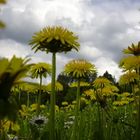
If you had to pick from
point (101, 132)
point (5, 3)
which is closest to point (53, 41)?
point (101, 132)

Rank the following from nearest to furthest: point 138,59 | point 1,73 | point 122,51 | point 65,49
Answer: point 1,73 → point 65,49 → point 138,59 → point 122,51

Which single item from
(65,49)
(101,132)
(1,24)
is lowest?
(101,132)

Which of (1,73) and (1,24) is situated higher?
(1,24)

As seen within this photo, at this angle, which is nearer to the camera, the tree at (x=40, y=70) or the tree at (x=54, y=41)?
the tree at (x=54, y=41)

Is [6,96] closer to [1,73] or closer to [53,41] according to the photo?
[1,73]

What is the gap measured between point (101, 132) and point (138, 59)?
703 millimetres

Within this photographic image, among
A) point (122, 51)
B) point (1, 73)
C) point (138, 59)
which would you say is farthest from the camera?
point (122, 51)

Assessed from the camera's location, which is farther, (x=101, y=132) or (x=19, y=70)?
(x=101, y=132)

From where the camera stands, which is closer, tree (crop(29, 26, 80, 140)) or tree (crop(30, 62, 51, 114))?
tree (crop(29, 26, 80, 140))

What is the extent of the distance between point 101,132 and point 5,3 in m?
1.63

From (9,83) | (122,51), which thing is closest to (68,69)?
(122,51)

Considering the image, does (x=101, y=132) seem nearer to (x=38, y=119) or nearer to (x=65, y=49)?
(x=65, y=49)

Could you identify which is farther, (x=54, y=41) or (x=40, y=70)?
(x=40, y=70)

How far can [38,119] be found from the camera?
11.3 feet
